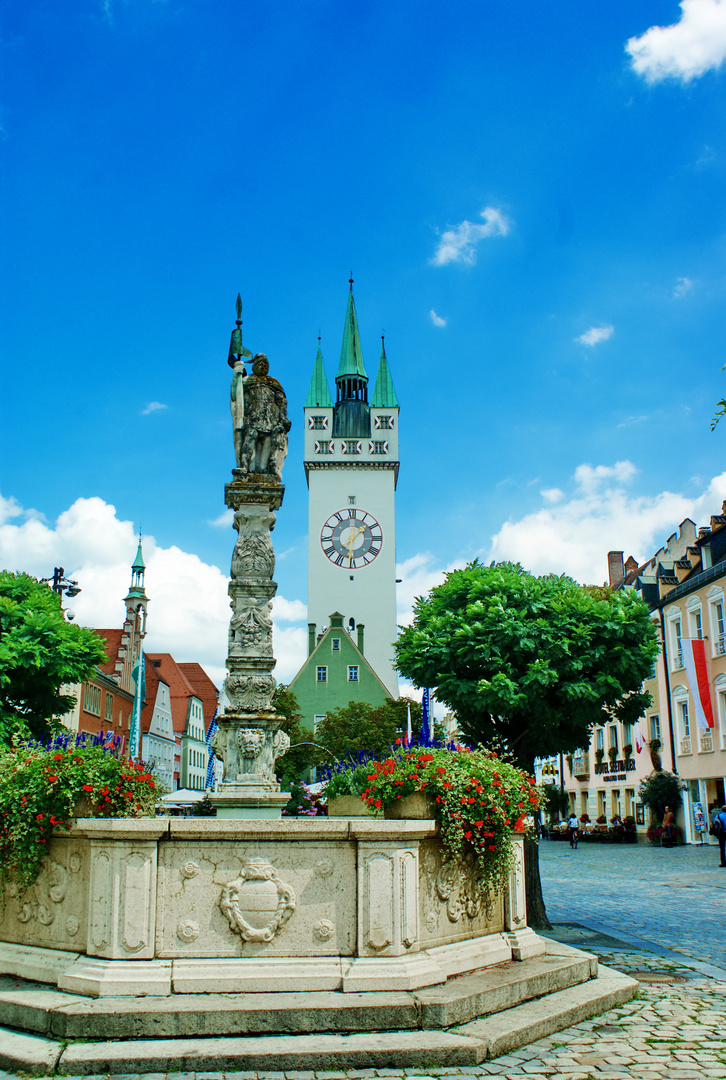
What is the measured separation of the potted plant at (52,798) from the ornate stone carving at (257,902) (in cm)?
116

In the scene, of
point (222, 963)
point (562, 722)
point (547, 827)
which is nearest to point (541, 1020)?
point (222, 963)

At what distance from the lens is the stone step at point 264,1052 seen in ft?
18.0

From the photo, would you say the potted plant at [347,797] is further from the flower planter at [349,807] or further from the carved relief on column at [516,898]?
the carved relief on column at [516,898]

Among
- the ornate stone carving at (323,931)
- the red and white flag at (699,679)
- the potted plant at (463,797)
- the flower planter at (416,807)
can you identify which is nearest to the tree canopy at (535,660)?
the potted plant at (463,797)

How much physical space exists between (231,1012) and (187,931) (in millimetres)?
669

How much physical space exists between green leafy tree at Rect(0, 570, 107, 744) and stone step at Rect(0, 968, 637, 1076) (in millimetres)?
17675

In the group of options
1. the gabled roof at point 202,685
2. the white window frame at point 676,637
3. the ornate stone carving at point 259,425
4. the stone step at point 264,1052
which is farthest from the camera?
the gabled roof at point 202,685

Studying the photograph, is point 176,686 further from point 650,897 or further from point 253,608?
point 253,608

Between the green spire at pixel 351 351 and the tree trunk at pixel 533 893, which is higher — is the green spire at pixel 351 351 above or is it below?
above

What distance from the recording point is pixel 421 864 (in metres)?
6.91

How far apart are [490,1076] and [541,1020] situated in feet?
3.53

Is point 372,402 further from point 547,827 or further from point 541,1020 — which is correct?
point 541,1020

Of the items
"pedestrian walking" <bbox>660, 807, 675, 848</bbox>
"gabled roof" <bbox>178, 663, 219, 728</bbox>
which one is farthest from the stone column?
"gabled roof" <bbox>178, 663, 219, 728</bbox>

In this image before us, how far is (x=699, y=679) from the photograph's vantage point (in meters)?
34.7
